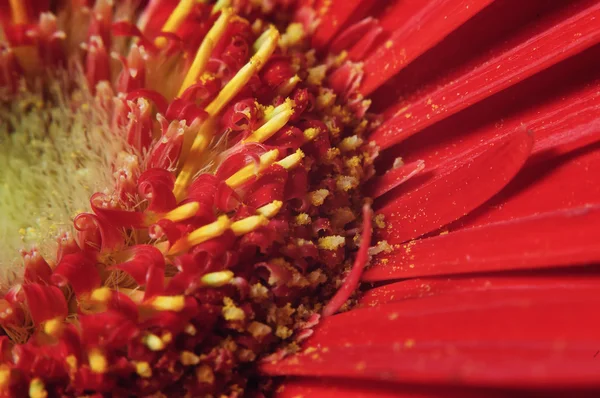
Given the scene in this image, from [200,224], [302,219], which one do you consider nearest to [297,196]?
[302,219]

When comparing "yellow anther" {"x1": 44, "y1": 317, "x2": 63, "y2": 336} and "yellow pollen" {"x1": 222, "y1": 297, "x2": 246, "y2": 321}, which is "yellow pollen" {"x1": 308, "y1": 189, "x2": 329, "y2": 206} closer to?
"yellow pollen" {"x1": 222, "y1": 297, "x2": 246, "y2": 321}

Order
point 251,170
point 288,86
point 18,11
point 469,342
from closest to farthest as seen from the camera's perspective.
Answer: point 469,342 → point 251,170 → point 288,86 → point 18,11

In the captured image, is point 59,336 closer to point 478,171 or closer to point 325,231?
point 325,231

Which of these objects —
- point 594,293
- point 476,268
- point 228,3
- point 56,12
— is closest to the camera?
point 594,293

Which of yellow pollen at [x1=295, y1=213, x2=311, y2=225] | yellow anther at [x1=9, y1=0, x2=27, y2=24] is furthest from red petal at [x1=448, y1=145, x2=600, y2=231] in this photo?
yellow anther at [x1=9, y1=0, x2=27, y2=24]

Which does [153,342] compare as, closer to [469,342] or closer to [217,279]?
[217,279]

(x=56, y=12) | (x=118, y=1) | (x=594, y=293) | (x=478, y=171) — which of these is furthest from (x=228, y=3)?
(x=594, y=293)
